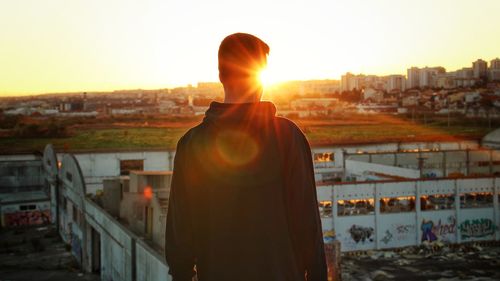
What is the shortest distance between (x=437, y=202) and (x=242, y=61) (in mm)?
25690

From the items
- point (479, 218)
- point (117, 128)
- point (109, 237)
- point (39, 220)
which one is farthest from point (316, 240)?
point (117, 128)

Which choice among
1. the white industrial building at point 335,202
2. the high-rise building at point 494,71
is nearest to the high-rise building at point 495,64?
the high-rise building at point 494,71

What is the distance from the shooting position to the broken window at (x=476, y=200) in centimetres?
2677

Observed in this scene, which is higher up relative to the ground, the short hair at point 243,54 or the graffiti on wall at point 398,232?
the short hair at point 243,54

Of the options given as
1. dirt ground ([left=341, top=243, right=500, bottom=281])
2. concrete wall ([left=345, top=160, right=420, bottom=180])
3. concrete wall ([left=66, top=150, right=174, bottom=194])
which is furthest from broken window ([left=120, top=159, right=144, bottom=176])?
dirt ground ([left=341, top=243, right=500, bottom=281])

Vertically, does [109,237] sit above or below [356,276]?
above

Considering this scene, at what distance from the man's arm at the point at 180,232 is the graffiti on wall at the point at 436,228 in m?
24.9

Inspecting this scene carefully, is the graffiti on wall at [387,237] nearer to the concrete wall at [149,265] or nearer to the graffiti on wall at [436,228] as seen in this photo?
the graffiti on wall at [436,228]

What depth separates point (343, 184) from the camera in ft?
81.5

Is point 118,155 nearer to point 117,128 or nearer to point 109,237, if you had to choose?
point 109,237

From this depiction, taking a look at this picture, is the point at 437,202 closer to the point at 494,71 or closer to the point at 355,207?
the point at 355,207

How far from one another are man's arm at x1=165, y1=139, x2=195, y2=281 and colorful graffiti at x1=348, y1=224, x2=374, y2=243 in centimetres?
2300

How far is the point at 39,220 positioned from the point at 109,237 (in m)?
17.1

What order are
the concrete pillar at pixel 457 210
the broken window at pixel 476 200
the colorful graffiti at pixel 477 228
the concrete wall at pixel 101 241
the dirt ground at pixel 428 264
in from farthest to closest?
the broken window at pixel 476 200 < the colorful graffiti at pixel 477 228 < the concrete pillar at pixel 457 210 < the dirt ground at pixel 428 264 < the concrete wall at pixel 101 241
